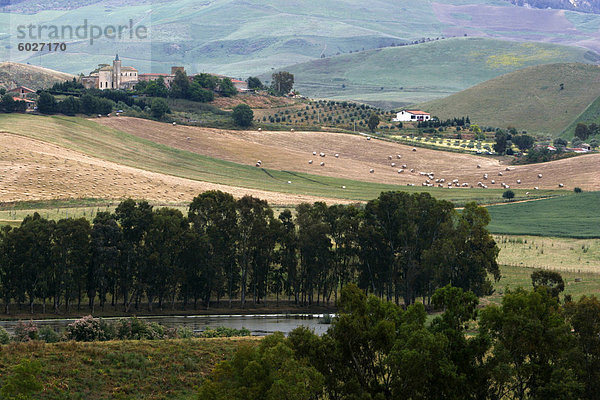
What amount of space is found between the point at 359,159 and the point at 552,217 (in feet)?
208

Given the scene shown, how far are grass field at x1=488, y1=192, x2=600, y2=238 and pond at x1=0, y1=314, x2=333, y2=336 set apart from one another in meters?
41.0

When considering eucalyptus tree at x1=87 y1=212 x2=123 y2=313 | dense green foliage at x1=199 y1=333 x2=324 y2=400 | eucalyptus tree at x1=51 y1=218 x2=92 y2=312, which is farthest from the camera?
eucalyptus tree at x1=87 y1=212 x2=123 y2=313

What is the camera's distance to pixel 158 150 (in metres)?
158

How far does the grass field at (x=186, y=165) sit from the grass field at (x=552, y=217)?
8.19 m

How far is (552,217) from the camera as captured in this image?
113750mm

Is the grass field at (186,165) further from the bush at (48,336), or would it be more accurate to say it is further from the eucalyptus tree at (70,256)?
the bush at (48,336)

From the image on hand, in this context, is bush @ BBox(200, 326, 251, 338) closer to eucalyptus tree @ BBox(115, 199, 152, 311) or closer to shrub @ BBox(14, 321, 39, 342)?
shrub @ BBox(14, 321, 39, 342)

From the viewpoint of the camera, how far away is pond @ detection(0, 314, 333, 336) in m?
63.2

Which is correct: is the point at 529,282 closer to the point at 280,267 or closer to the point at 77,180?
the point at 280,267

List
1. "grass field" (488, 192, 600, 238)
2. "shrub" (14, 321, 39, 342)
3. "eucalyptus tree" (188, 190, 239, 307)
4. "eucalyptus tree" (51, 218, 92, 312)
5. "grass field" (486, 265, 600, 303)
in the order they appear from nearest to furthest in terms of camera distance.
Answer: "shrub" (14, 321, 39, 342)
"eucalyptus tree" (51, 218, 92, 312)
"grass field" (486, 265, 600, 303)
"eucalyptus tree" (188, 190, 239, 307)
"grass field" (488, 192, 600, 238)

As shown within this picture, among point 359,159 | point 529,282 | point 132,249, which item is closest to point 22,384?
point 132,249

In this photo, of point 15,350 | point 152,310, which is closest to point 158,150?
point 152,310

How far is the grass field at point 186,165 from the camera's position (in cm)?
13688

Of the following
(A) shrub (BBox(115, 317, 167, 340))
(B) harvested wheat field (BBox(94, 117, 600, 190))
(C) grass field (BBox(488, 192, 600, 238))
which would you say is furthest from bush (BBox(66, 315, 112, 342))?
(B) harvested wheat field (BBox(94, 117, 600, 190))
